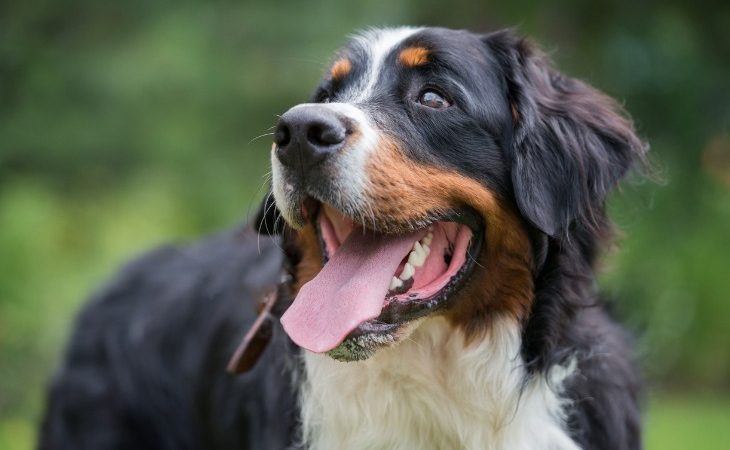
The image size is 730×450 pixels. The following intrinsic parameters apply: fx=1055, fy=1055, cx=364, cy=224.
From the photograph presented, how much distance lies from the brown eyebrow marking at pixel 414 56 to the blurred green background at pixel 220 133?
4.08 meters

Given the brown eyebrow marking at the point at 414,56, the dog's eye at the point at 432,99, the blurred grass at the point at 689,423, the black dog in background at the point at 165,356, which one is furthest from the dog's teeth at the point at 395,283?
the blurred grass at the point at 689,423

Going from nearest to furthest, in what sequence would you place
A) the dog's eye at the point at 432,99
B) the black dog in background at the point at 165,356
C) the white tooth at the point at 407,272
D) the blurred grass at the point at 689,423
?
the white tooth at the point at 407,272 < the dog's eye at the point at 432,99 < the black dog in background at the point at 165,356 < the blurred grass at the point at 689,423

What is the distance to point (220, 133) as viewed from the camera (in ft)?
31.4

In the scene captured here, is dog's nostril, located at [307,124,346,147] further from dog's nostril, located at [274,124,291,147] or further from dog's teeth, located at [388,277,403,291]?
dog's teeth, located at [388,277,403,291]

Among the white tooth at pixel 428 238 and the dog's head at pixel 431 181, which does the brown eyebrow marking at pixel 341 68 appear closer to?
the dog's head at pixel 431 181

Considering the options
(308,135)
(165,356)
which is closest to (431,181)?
(308,135)

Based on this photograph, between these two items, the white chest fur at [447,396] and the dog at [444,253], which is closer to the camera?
the dog at [444,253]

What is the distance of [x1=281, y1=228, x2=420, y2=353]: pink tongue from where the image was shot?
3.06m

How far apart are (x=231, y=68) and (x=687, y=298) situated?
178 inches

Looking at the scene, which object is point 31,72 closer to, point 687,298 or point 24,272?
point 24,272

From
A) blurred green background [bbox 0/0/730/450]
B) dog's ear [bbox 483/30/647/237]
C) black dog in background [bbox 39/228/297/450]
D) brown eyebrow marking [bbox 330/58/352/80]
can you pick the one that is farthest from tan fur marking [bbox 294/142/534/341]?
blurred green background [bbox 0/0/730/450]

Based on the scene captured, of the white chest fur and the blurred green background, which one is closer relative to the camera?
the white chest fur

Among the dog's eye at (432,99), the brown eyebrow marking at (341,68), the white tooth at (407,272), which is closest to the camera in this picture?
the white tooth at (407,272)

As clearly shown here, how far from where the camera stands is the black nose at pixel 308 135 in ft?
9.63
